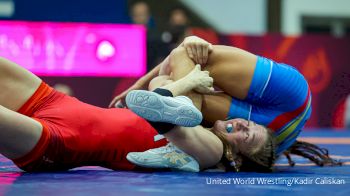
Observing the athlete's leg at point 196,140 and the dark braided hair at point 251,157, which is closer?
the athlete's leg at point 196,140

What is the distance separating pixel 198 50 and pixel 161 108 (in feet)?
2.08

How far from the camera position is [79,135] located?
2.87m

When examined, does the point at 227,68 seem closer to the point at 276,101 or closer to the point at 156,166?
the point at 276,101

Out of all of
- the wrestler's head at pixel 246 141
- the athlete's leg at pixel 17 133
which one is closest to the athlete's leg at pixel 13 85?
the athlete's leg at pixel 17 133

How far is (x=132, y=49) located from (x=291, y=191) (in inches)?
196

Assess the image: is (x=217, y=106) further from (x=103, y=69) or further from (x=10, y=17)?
(x=10, y=17)

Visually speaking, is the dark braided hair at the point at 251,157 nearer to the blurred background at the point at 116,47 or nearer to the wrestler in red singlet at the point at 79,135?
the wrestler in red singlet at the point at 79,135

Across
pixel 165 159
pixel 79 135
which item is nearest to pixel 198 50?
pixel 165 159

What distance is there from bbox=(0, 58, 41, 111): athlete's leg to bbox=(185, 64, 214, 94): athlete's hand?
78 cm

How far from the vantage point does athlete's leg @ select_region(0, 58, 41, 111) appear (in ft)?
9.40

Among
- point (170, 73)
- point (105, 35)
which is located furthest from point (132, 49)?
point (170, 73)

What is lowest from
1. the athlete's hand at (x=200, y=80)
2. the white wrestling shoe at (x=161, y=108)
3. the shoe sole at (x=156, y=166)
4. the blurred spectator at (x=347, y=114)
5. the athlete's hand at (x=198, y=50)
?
the blurred spectator at (x=347, y=114)

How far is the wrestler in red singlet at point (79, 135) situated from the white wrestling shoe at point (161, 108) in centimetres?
39

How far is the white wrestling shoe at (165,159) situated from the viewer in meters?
2.94
